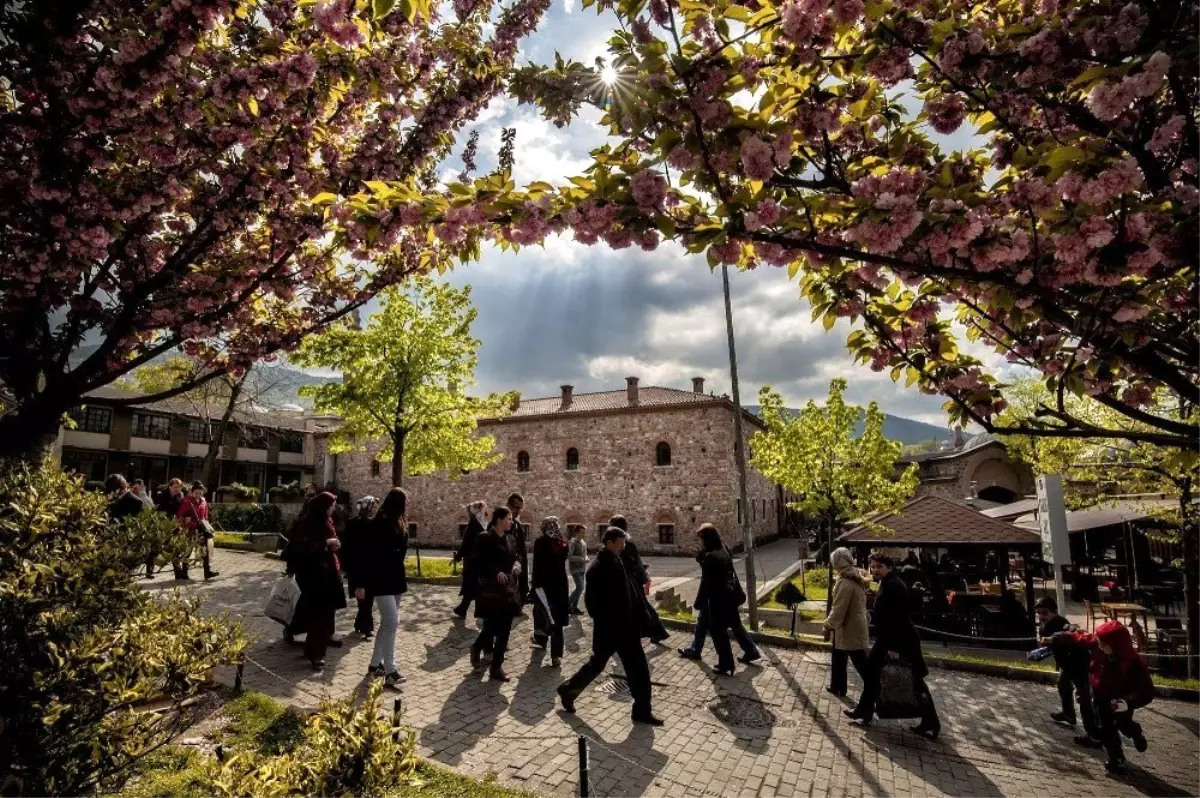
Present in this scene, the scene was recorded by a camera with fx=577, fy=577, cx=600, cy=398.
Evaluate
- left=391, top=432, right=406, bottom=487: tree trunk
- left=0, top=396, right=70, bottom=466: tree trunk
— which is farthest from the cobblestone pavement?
left=391, top=432, right=406, bottom=487: tree trunk

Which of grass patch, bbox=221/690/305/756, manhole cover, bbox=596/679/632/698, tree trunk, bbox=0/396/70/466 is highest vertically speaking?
tree trunk, bbox=0/396/70/466

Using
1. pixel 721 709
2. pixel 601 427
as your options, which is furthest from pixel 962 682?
pixel 601 427

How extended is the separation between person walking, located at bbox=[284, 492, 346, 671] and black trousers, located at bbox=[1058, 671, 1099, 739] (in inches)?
316

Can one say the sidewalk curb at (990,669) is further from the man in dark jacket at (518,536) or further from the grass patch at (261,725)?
the grass patch at (261,725)

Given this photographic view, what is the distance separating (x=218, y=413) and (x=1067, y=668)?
1799 inches

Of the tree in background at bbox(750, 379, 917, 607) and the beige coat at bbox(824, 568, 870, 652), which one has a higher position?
the tree in background at bbox(750, 379, 917, 607)

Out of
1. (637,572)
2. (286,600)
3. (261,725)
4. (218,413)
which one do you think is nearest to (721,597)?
(637,572)

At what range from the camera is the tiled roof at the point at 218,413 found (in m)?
34.8

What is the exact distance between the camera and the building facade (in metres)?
34.5

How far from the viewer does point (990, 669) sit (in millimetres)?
8234

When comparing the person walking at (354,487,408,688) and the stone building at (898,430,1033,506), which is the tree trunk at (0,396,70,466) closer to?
the person walking at (354,487,408,688)

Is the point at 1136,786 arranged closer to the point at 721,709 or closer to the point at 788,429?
the point at 721,709

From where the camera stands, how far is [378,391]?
17.1 metres

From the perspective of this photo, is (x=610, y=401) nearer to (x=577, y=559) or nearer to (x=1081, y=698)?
(x=577, y=559)
